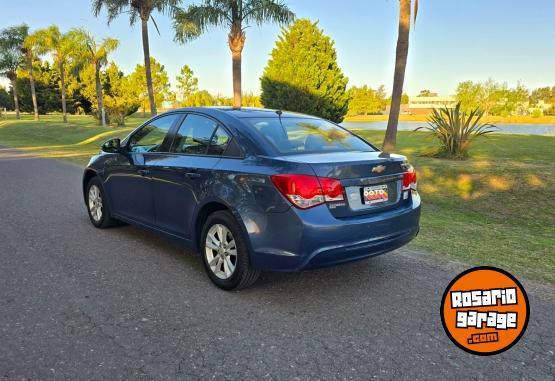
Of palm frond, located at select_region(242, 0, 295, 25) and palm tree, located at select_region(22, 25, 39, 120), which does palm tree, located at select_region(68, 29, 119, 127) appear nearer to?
palm tree, located at select_region(22, 25, 39, 120)

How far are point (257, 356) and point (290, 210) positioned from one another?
3.48ft

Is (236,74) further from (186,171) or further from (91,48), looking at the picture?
(91,48)

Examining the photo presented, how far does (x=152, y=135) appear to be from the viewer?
16.3 ft

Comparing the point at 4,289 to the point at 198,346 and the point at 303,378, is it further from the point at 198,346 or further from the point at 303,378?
the point at 303,378

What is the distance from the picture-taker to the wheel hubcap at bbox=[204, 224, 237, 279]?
377cm

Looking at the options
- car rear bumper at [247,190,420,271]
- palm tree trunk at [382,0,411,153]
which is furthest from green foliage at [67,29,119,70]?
car rear bumper at [247,190,420,271]

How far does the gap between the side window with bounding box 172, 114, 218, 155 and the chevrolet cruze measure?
11mm

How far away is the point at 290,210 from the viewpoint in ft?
10.7

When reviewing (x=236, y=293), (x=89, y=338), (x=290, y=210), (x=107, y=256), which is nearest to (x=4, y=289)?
(x=107, y=256)

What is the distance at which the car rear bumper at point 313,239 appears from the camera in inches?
128

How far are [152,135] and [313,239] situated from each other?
8.61ft

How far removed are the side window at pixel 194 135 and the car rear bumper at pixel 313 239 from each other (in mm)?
1217

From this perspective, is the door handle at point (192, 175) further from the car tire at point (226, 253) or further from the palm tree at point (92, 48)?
the palm tree at point (92, 48)

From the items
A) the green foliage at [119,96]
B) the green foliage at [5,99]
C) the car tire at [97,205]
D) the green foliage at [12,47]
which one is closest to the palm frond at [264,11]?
the car tire at [97,205]
